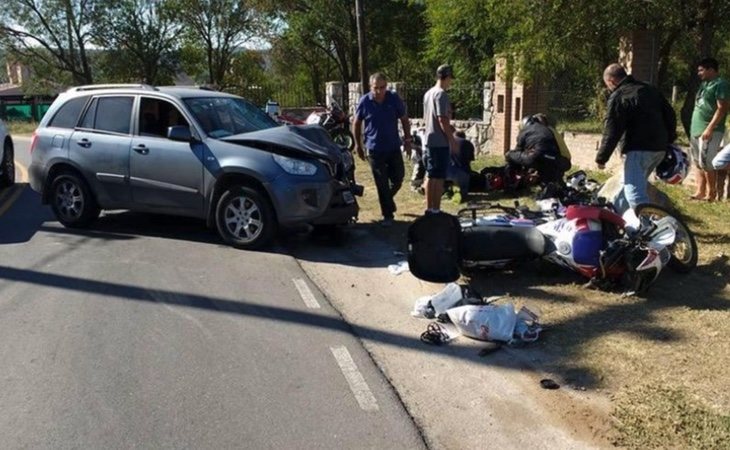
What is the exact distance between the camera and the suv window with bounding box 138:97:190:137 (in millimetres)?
8477

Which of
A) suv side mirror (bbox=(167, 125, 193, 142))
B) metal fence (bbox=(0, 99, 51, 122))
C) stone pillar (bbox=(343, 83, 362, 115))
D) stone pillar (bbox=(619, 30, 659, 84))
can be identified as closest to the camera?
suv side mirror (bbox=(167, 125, 193, 142))

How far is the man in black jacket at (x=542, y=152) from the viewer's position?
9.73m

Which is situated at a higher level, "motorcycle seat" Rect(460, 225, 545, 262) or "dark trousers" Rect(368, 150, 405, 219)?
"dark trousers" Rect(368, 150, 405, 219)

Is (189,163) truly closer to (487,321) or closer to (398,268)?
(398,268)

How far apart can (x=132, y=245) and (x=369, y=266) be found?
293 centimetres

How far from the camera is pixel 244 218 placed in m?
8.05

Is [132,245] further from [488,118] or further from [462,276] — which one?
[488,118]

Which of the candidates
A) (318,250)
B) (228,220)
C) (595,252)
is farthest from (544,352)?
(228,220)

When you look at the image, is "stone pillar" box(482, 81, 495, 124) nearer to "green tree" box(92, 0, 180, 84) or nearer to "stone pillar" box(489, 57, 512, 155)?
"stone pillar" box(489, 57, 512, 155)

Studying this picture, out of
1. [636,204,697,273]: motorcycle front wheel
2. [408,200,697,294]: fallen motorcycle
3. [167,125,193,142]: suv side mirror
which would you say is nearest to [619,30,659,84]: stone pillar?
[408,200,697,294]: fallen motorcycle

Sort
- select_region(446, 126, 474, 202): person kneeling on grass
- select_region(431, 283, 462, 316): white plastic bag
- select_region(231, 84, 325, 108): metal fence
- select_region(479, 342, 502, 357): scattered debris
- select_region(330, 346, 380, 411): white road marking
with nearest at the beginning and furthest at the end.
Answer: select_region(330, 346, 380, 411): white road marking → select_region(479, 342, 502, 357): scattered debris → select_region(431, 283, 462, 316): white plastic bag → select_region(446, 126, 474, 202): person kneeling on grass → select_region(231, 84, 325, 108): metal fence

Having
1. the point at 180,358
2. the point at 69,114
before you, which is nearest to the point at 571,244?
the point at 180,358

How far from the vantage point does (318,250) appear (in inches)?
326

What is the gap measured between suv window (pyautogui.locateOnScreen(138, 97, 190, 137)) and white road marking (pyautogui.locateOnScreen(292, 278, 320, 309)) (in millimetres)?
2766
